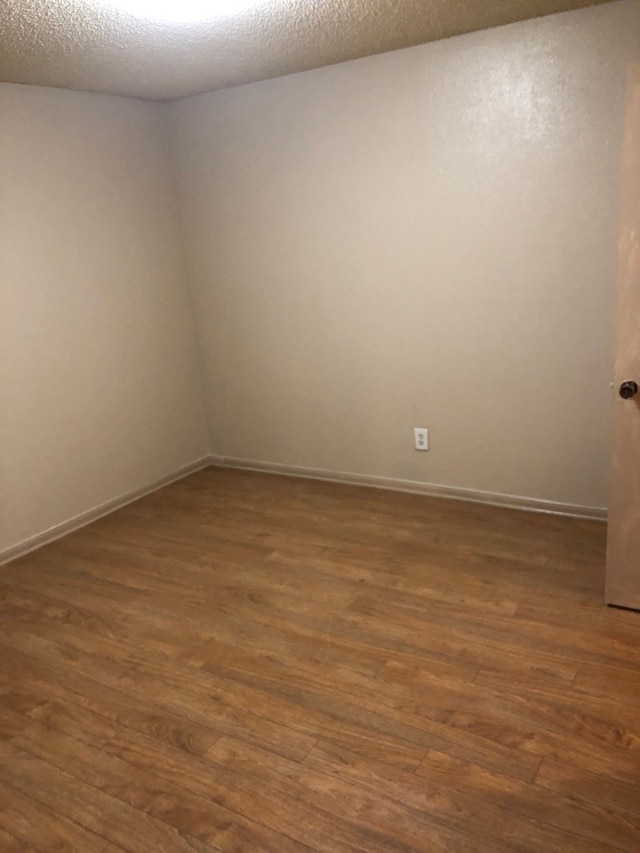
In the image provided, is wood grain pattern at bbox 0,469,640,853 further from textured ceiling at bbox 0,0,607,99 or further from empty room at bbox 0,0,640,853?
textured ceiling at bbox 0,0,607,99

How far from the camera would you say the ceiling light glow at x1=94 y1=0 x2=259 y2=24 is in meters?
2.22

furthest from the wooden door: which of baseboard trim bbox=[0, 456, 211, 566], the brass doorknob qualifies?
baseboard trim bbox=[0, 456, 211, 566]

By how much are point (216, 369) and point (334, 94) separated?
5.81 ft

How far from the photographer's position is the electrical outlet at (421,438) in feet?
12.0

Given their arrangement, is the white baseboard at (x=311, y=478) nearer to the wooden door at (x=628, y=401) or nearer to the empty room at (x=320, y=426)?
the empty room at (x=320, y=426)

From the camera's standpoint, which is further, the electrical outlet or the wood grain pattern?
the electrical outlet

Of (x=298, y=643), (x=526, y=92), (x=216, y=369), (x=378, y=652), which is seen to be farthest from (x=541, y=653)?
(x=216, y=369)

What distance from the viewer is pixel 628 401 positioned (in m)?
2.31

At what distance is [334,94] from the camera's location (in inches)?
132

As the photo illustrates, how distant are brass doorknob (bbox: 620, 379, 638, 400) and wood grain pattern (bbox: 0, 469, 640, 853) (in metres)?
0.83

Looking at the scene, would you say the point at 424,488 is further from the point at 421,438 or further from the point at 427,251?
the point at 427,251

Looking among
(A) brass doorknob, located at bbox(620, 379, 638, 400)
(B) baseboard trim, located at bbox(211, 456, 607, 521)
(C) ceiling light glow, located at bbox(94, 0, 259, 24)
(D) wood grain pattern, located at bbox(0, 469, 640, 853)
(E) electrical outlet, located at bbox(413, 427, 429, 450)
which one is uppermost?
(C) ceiling light glow, located at bbox(94, 0, 259, 24)

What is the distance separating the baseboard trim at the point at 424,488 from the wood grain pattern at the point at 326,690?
0.31 feet

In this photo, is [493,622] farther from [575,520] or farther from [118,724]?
[118,724]
